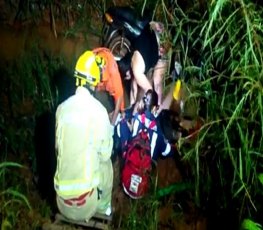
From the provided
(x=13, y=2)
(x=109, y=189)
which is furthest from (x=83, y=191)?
(x=13, y=2)

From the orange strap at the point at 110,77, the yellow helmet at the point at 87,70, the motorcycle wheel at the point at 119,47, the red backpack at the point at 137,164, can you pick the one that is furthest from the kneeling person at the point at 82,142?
the motorcycle wheel at the point at 119,47

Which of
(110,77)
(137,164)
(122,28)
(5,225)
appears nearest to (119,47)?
(122,28)

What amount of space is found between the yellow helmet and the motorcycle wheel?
0.40 m

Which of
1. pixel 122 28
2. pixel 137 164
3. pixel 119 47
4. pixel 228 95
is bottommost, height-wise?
pixel 137 164

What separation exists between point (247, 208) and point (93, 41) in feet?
Answer: 4.49

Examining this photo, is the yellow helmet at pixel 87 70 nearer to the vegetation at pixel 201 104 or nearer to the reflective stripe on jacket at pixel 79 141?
the reflective stripe on jacket at pixel 79 141

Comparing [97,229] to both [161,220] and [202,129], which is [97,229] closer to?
[161,220]

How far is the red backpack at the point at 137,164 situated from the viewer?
3236mm

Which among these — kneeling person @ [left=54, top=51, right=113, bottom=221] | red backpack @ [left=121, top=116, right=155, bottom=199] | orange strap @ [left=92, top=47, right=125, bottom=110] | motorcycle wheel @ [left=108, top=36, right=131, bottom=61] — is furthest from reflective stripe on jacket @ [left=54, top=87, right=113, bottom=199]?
motorcycle wheel @ [left=108, top=36, right=131, bottom=61]

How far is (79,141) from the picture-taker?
112 inches

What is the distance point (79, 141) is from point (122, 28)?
732 mm

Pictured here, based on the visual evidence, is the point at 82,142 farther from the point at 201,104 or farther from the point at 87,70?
the point at 201,104

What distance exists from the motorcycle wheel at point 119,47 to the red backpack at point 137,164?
1.35ft

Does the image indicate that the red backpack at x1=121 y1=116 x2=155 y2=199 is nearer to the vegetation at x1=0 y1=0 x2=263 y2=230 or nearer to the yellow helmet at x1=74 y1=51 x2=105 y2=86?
the vegetation at x1=0 y1=0 x2=263 y2=230
